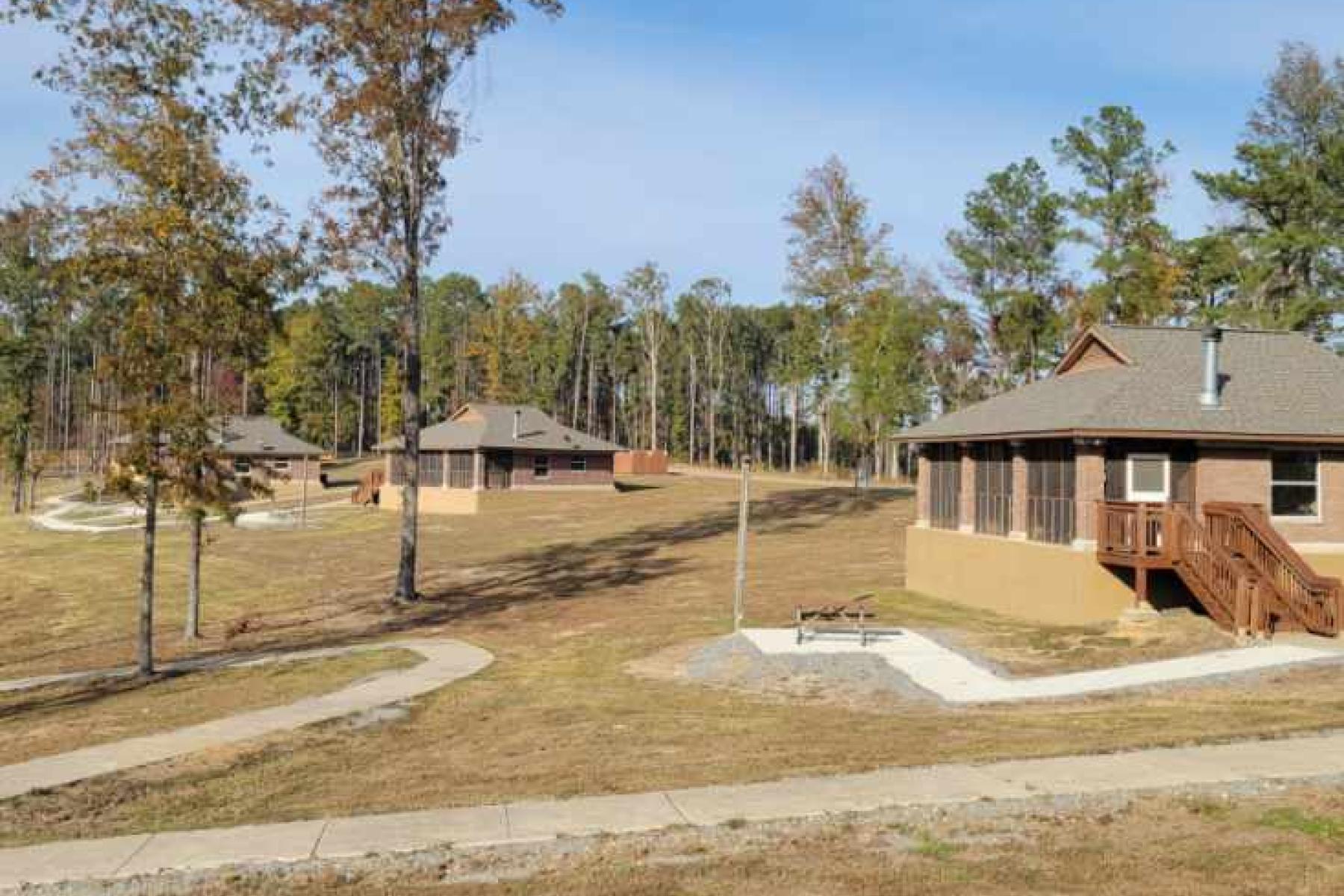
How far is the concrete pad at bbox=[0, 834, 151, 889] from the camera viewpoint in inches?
332

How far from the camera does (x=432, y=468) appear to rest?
60.8m

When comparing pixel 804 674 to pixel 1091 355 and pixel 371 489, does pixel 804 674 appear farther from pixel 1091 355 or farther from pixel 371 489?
pixel 371 489

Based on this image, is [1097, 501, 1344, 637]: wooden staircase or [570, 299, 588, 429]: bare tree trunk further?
[570, 299, 588, 429]: bare tree trunk

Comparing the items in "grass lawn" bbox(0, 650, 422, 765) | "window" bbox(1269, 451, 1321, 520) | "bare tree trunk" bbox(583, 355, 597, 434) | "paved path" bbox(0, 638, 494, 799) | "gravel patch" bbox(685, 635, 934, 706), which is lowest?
"grass lawn" bbox(0, 650, 422, 765)

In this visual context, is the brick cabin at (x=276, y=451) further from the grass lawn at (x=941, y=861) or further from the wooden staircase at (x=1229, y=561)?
the grass lawn at (x=941, y=861)

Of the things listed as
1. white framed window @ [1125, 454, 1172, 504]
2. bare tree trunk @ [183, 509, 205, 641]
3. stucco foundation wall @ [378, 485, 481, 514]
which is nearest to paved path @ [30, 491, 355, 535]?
stucco foundation wall @ [378, 485, 481, 514]

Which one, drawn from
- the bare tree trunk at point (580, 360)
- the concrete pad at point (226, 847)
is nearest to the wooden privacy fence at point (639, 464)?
the bare tree trunk at point (580, 360)

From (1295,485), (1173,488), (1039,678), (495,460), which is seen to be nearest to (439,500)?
(495,460)

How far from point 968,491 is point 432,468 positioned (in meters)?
38.9

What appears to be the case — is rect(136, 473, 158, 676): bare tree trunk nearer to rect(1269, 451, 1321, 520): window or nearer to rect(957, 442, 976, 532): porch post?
rect(957, 442, 976, 532): porch post

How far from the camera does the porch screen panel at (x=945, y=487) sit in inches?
1128

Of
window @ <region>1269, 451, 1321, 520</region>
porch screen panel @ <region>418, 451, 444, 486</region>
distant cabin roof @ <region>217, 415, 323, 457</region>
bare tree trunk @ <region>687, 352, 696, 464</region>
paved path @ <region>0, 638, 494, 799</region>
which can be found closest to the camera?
paved path @ <region>0, 638, 494, 799</region>

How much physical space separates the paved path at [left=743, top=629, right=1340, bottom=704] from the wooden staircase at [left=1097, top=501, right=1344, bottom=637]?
1.26 m

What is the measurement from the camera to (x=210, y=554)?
43.0 meters
